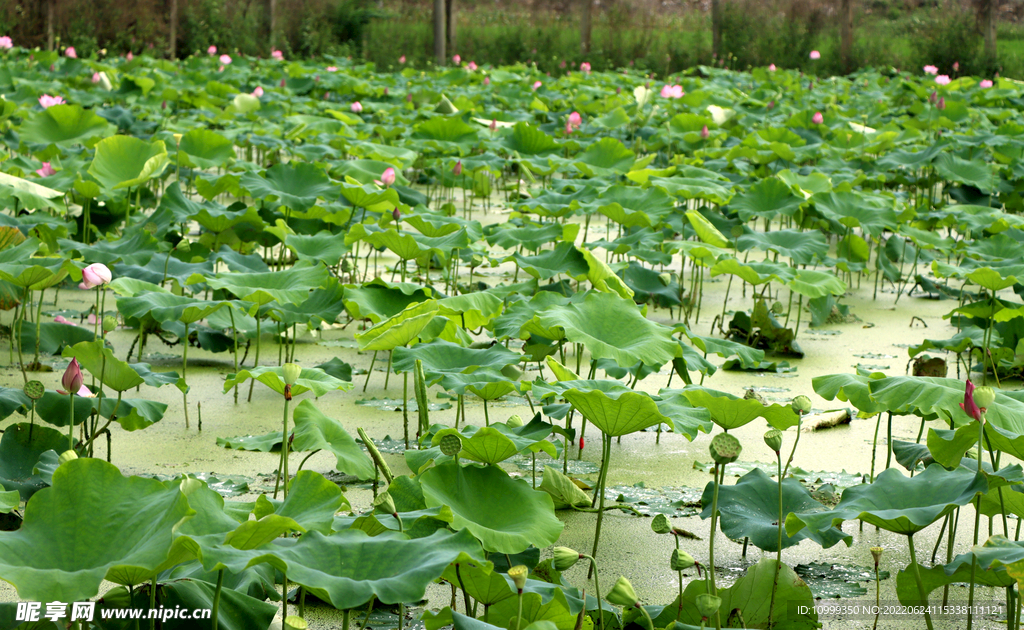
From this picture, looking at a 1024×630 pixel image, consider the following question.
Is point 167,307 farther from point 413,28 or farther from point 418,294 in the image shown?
point 413,28

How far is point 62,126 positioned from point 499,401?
8.96 ft

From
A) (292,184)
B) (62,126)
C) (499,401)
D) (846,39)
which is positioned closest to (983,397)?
(499,401)

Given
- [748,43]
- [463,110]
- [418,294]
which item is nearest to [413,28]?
[748,43]

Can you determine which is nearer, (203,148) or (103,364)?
(103,364)

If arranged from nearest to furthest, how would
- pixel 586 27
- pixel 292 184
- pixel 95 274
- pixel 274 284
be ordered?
pixel 95 274 → pixel 274 284 → pixel 292 184 → pixel 586 27

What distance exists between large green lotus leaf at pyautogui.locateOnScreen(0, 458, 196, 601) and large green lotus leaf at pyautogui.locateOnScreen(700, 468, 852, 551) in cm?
78

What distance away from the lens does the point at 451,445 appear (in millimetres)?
1325

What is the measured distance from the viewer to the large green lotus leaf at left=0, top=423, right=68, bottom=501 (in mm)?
1505

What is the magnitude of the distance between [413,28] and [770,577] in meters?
11.5

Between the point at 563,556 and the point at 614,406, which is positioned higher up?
the point at 614,406

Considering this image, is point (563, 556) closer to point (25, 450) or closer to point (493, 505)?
point (493, 505)

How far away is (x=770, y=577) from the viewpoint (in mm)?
1319

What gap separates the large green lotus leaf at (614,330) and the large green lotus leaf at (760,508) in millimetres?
314

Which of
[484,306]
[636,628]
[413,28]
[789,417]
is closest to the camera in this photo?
[636,628]
